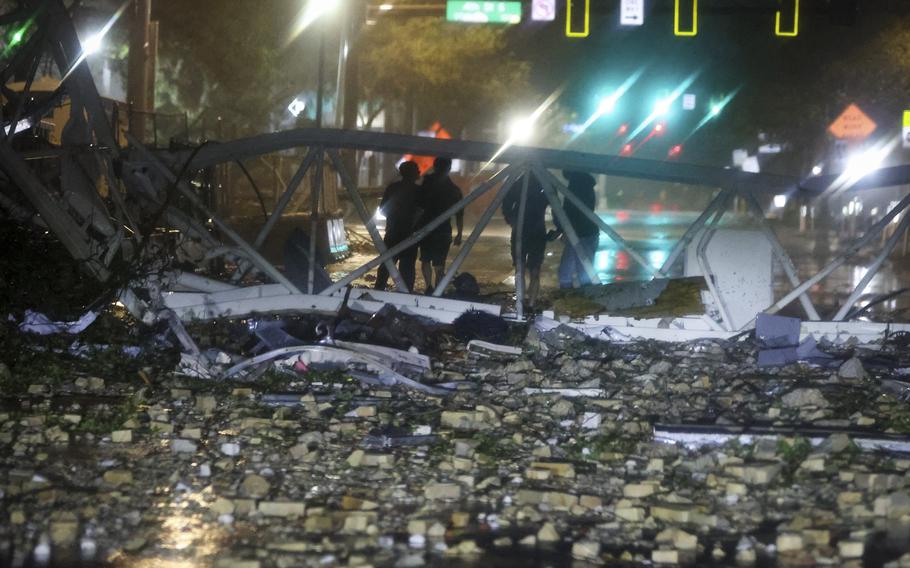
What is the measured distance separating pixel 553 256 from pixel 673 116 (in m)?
35.0

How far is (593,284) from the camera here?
455 inches

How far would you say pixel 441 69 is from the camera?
41.3 meters

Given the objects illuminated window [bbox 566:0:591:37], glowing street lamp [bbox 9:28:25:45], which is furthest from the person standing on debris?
illuminated window [bbox 566:0:591:37]

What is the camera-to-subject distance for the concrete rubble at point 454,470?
216 inches

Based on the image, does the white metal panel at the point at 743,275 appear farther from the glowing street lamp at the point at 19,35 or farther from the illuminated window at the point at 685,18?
the illuminated window at the point at 685,18

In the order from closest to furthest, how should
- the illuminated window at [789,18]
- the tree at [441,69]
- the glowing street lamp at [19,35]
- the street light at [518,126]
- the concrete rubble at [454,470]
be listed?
the concrete rubble at [454,470] → the glowing street lamp at [19,35] → the illuminated window at [789,18] → the tree at [441,69] → the street light at [518,126]

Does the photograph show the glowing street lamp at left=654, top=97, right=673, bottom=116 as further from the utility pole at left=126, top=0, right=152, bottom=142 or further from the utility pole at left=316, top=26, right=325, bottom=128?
the utility pole at left=126, top=0, right=152, bottom=142

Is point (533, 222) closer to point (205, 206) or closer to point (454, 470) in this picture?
point (205, 206)

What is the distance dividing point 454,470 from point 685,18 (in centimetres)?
1732

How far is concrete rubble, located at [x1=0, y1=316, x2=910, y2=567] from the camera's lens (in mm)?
5477

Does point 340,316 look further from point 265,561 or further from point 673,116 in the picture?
point 673,116

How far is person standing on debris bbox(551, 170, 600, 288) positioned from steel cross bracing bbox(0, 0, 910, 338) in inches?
53.3

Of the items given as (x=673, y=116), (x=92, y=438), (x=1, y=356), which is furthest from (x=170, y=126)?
(x=673, y=116)

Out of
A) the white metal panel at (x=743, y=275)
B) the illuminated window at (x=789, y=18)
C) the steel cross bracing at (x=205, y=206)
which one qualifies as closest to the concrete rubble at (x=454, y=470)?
the white metal panel at (x=743, y=275)
